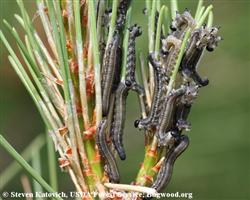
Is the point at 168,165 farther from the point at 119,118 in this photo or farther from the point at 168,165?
the point at 119,118

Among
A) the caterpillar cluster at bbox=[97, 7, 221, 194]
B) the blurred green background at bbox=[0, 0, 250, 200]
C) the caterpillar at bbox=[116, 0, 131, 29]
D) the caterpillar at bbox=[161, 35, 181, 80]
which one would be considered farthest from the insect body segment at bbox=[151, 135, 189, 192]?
the blurred green background at bbox=[0, 0, 250, 200]

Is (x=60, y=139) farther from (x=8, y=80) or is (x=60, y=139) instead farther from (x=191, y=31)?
(x=8, y=80)

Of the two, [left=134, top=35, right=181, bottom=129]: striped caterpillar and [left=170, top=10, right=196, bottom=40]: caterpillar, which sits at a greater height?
[left=170, top=10, right=196, bottom=40]: caterpillar

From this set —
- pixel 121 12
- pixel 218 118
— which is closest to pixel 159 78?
pixel 121 12

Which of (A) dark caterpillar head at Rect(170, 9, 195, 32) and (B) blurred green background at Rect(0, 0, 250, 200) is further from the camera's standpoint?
(B) blurred green background at Rect(0, 0, 250, 200)

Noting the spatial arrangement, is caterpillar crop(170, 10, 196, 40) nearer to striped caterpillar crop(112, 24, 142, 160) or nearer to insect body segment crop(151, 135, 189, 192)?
striped caterpillar crop(112, 24, 142, 160)
